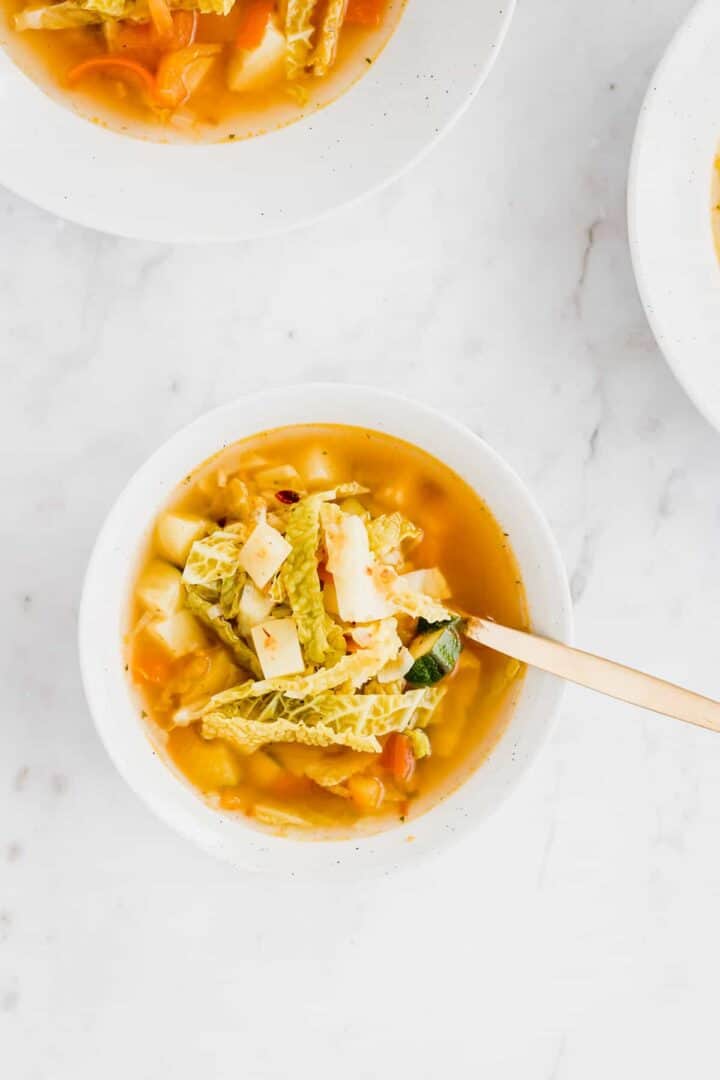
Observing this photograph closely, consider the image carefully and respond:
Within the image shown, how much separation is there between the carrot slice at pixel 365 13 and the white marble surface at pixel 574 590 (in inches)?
10.0

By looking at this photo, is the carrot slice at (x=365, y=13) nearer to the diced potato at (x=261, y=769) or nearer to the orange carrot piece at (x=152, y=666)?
the orange carrot piece at (x=152, y=666)

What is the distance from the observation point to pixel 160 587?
6.62 feet

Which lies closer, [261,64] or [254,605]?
[254,605]

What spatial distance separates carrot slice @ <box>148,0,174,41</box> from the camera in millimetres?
2119

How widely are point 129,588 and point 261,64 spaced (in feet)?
3.33

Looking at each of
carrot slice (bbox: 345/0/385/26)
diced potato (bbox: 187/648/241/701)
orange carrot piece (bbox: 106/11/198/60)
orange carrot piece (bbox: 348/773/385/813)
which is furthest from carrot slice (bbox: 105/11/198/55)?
orange carrot piece (bbox: 348/773/385/813)

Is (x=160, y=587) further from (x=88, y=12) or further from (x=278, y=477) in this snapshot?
(x=88, y=12)

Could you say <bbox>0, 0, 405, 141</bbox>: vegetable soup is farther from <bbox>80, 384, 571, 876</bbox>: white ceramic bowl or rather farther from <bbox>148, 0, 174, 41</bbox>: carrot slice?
<bbox>80, 384, 571, 876</bbox>: white ceramic bowl

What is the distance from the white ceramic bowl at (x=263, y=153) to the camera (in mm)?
2021

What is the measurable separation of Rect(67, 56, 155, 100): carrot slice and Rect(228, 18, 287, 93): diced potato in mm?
153

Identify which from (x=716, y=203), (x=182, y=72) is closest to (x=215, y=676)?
(x=182, y=72)

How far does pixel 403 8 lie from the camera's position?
7.11 feet

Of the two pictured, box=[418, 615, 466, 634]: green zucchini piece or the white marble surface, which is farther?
the white marble surface

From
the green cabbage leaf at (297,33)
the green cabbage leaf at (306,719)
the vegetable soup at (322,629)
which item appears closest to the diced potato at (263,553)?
the vegetable soup at (322,629)
